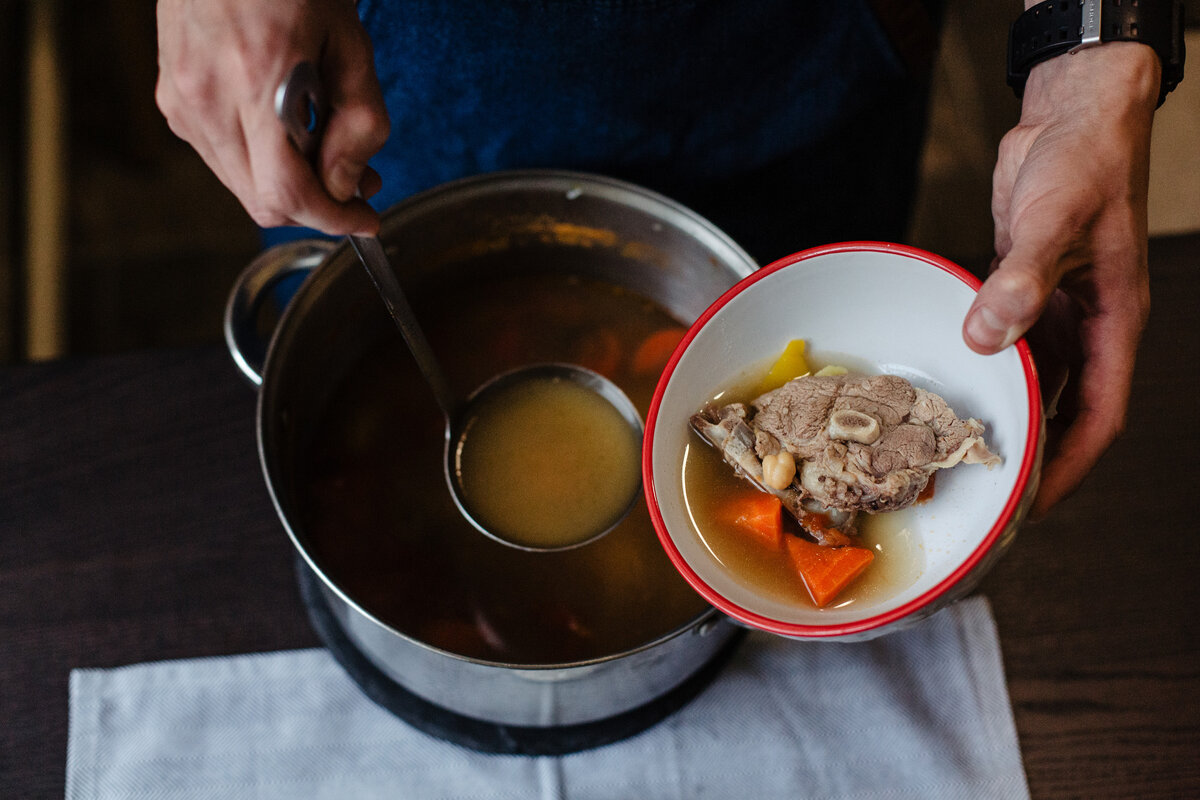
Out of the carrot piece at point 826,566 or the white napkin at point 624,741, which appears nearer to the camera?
the carrot piece at point 826,566

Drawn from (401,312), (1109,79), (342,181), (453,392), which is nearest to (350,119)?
(342,181)

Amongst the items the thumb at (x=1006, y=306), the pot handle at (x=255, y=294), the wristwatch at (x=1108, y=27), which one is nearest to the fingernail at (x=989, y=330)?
the thumb at (x=1006, y=306)

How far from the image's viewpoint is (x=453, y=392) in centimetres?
102

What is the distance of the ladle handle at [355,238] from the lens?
1.95ft

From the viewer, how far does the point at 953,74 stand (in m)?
1.89

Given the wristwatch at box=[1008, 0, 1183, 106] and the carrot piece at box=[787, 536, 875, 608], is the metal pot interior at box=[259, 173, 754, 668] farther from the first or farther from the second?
the wristwatch at box=[1008, 0, 1183, 106]

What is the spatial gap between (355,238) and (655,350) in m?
0.43

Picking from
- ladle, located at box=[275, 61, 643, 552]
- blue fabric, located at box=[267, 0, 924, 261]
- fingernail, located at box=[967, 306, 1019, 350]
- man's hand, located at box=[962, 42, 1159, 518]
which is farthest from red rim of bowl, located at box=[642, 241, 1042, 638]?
blue fabric, located at box=[267, 0, 924, 261]

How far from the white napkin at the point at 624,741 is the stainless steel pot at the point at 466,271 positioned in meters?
0.06

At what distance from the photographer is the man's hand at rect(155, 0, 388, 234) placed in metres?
0.62

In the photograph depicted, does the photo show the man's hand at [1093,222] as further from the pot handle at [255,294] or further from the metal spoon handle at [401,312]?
the pot handle at [255,294]

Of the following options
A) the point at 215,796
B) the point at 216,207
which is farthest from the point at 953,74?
the point at 215,796

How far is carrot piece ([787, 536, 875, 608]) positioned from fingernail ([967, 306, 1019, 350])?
20cm

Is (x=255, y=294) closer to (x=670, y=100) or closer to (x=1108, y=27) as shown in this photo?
(x=670, y=100)
